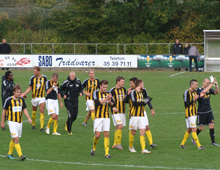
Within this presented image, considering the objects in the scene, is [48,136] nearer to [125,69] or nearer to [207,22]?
[125,69]

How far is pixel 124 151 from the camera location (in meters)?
10.7

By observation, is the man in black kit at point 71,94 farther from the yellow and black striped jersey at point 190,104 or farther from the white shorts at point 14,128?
the yellow and black striped jersey at point 190,104

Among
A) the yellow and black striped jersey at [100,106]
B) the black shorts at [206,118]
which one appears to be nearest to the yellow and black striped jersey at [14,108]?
the yellow and black striped jersey at [100,106]

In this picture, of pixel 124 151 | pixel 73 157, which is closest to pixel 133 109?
pixel 124 151

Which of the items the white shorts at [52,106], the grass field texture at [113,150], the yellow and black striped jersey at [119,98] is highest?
the yellow and black striped jersey at [119,98]

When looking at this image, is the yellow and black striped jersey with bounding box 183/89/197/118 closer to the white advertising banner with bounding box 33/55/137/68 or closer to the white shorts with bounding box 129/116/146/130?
the white shorts with bounding box 129/116/146/130

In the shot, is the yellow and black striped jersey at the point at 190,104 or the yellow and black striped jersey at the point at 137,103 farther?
the yellow and black striped jersey at the point at 190,104

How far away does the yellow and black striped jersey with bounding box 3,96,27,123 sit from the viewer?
31.9 feet

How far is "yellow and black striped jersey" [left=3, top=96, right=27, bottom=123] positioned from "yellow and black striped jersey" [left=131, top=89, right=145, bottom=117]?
2848 millimetres

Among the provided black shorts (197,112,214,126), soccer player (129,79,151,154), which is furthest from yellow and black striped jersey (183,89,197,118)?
soccer player (129,79,151,154)

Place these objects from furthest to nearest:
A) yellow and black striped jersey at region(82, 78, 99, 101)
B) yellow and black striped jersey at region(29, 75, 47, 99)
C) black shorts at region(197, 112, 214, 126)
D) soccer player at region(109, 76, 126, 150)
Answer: yellow and black striped jersey at region(82, 78, 99, 101) < yellow and black striped jersey at region(29, 75, 47, 99) < black shorts at region(197, 112, 214, 126) < soccer player at region(109, 76, 126, 150)

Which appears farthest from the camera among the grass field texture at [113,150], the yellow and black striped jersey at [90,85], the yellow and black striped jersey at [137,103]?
the yellow and black striped jersey at [90,85]

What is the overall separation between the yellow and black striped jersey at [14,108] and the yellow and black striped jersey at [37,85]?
3.56 meters

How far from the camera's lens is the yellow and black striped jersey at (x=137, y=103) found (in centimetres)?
1023
